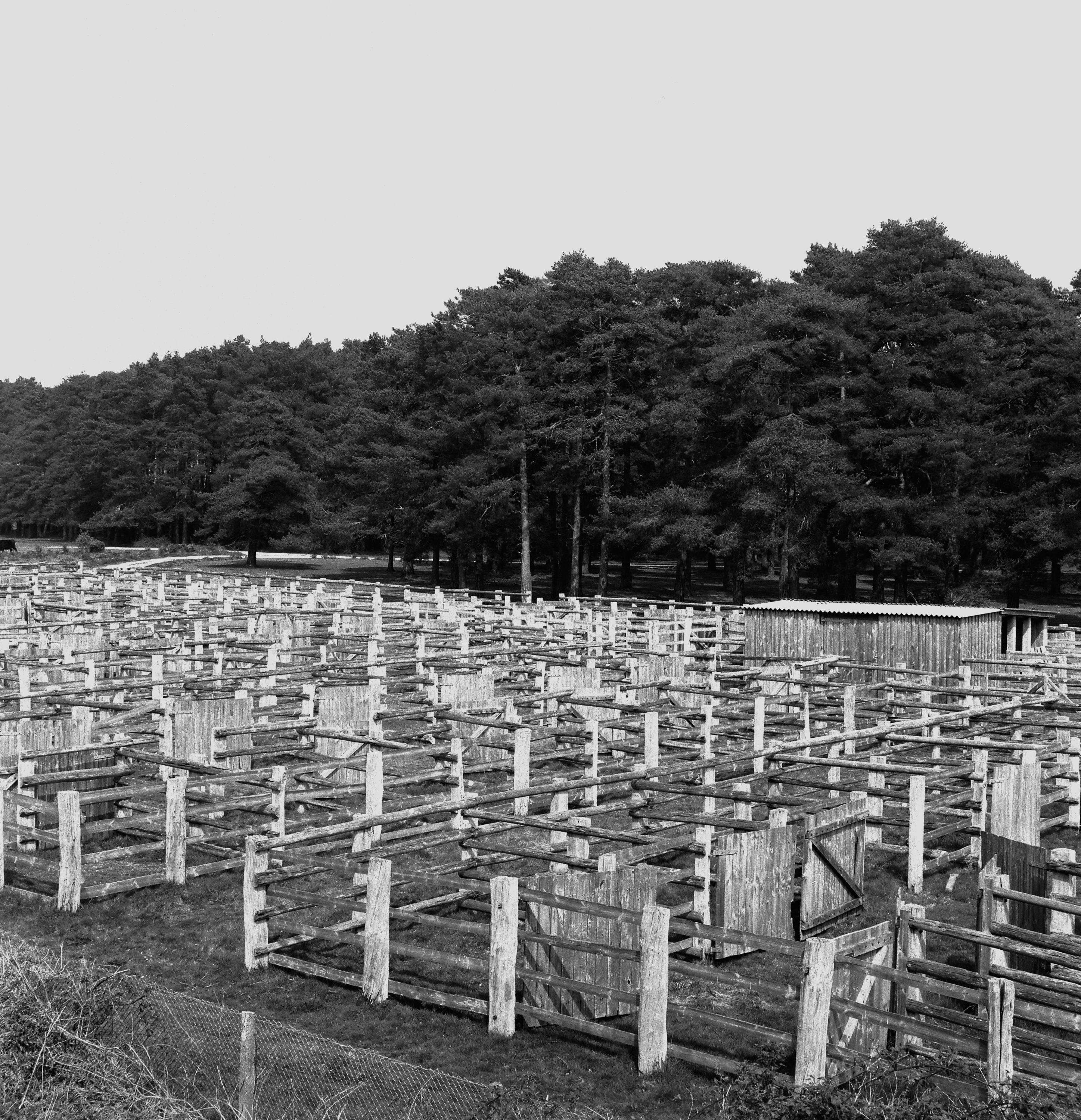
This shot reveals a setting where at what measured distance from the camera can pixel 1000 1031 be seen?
8891mm

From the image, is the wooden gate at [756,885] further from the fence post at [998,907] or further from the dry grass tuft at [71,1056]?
the dry grass tuft at [71,1056]

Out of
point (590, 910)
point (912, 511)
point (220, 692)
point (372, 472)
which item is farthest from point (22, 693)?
point (372, 472)

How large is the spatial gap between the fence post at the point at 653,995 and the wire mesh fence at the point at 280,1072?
1.42 meters

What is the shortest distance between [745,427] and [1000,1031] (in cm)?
5556

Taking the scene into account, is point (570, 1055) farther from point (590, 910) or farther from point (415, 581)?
point (415, 581)

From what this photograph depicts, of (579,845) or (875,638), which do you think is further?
(875,638)

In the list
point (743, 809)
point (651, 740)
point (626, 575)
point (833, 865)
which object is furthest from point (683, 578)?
point (833, 865)

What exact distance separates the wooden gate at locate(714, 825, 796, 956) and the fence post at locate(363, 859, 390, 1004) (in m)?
3.14

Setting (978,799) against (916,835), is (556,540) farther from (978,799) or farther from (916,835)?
(916,835)

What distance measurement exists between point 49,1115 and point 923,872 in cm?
1145

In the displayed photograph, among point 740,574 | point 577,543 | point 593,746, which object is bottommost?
point 593,746

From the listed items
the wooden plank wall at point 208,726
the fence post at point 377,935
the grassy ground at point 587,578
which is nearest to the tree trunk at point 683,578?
the grassy ground at point 587,578

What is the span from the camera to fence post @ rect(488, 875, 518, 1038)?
35.6 feet

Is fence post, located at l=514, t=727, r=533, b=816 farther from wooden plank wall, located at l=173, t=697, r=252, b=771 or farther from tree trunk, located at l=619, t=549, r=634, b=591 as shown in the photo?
tree trunk, located at l=619, t=549, r=634, b=591
